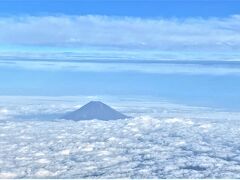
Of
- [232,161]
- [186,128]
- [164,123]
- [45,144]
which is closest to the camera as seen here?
[232,161]

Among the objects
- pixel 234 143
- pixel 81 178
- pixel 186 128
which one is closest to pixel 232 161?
pixel 234 143

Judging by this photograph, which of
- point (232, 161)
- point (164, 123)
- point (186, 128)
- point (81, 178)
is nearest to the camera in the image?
point (81, 178)

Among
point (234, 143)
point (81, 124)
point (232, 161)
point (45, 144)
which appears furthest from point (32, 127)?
point (232, 161)

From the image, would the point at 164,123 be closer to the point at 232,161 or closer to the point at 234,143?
the point at 234,143

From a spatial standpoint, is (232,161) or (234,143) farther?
(234,143)

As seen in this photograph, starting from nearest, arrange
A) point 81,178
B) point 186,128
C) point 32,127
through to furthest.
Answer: point 81,178 < point 32,127 < point 186,128

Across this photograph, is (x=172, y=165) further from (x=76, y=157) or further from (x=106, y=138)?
(x=106, y=138)
